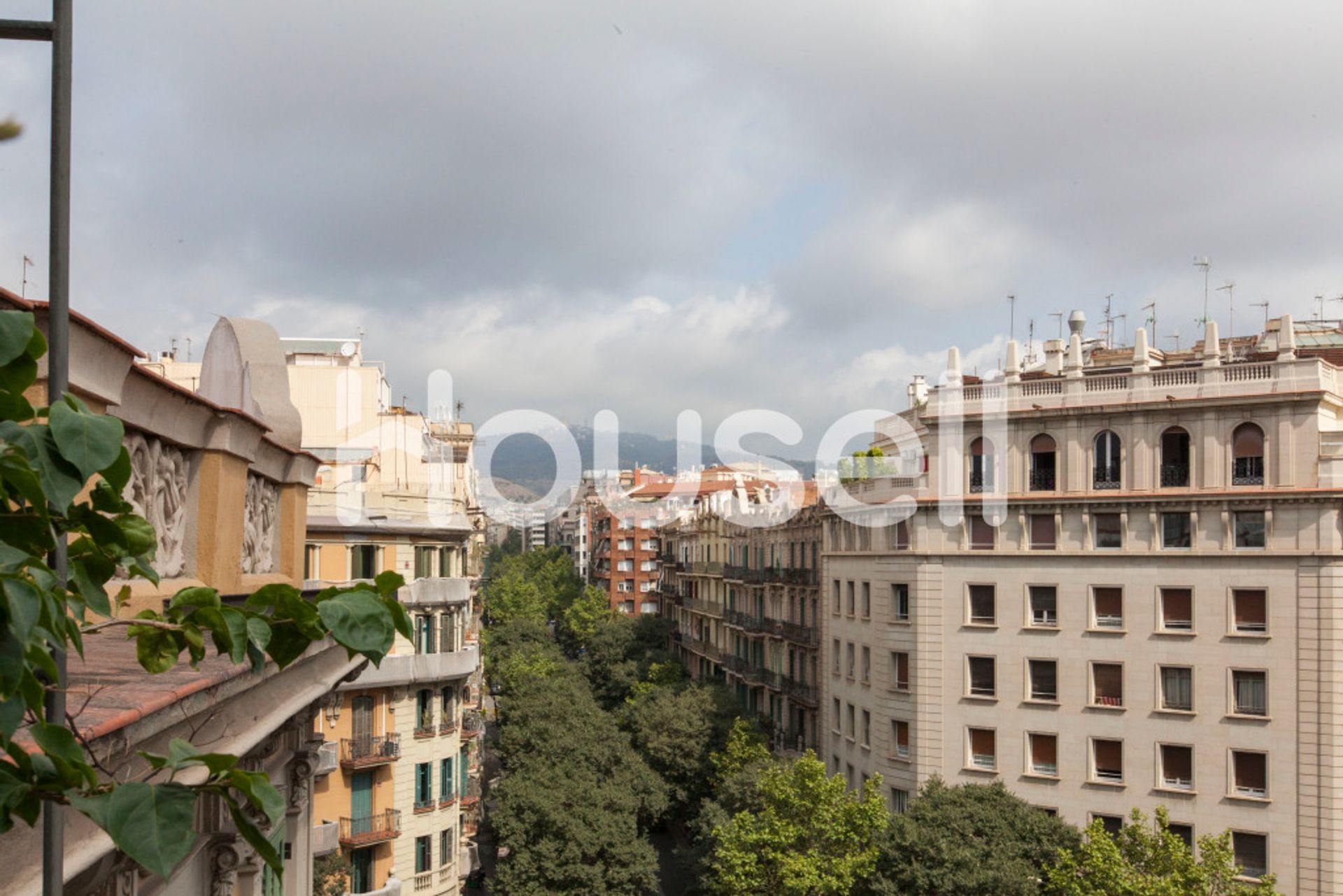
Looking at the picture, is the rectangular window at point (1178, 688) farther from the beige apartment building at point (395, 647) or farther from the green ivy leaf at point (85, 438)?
the green ivy leaf at point (85, 438)

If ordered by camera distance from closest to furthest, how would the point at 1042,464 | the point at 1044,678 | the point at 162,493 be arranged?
the point at 162,493, the point at 1044,678, the point at 1042,464

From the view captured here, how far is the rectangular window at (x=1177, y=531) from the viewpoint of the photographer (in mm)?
33844

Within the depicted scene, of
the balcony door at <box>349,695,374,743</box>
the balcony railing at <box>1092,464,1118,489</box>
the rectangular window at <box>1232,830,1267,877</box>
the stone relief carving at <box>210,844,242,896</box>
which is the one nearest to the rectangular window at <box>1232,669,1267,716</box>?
the rectangular window at <box>1232,830,1267,877</box>

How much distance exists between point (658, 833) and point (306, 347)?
30.0 meters

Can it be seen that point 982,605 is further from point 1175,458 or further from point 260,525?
point 260,525

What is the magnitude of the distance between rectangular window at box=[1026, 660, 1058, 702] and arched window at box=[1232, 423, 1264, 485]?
7.67m

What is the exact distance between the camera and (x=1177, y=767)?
33.4m

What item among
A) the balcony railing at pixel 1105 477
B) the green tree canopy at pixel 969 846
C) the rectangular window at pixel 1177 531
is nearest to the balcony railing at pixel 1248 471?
the rectangular window at pixel 1177 531

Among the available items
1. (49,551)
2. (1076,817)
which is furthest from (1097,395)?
(49,551)

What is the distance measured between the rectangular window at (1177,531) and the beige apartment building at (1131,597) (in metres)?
0.06

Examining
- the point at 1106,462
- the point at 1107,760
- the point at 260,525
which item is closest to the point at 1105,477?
the point at 1106,462

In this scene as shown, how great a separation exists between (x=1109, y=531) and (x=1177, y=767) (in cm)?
704

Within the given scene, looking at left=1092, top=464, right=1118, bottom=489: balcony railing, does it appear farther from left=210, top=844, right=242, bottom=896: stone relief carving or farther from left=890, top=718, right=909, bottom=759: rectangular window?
left=210, top=844, right=242, bottom=896: stone relief carving

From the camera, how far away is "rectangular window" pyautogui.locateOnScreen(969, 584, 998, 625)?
36.9m
